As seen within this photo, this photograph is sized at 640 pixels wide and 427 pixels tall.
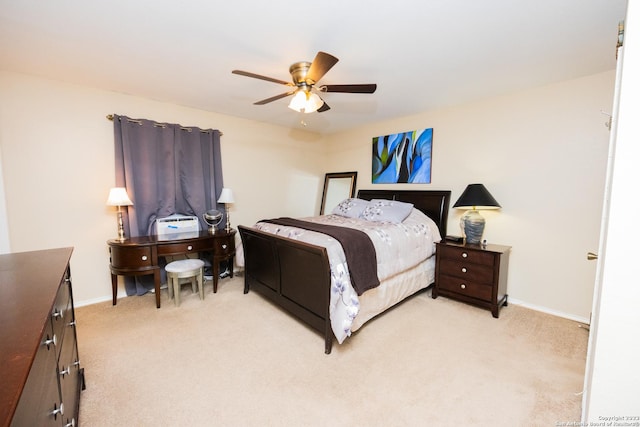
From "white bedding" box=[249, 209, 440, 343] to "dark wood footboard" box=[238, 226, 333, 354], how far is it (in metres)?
0.08

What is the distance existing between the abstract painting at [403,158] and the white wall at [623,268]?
2.88 m

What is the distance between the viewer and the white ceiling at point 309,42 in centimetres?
160

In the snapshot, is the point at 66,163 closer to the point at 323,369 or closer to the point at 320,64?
the point at 320,64

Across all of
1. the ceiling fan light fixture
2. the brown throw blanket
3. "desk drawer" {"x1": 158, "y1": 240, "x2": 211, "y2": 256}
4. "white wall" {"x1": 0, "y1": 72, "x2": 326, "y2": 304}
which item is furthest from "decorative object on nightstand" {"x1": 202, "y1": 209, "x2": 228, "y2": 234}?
the ceiling fan light fixture

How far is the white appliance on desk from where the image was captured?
312 cm

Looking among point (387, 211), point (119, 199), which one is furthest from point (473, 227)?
point (119, 199)

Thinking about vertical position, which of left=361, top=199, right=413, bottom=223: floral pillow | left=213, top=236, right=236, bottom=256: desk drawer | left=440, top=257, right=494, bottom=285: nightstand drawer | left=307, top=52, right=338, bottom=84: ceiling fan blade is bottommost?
left=440, top=257, right=494, bottom=285: nightstand drawer

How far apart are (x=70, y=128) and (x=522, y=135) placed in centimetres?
467

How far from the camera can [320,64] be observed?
179 cm

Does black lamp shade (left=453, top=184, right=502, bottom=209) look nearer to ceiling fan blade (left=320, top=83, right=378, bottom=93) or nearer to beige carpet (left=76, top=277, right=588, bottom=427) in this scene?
beige carpet (left=76, top=277, right=588, bottom=427)

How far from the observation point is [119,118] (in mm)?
2914

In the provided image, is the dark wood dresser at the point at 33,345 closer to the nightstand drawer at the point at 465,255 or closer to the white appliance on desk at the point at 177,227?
the white appliance on desk at the point at 177,227

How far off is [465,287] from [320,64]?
8.46 ft

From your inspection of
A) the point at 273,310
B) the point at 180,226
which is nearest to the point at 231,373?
the point at 273,310
